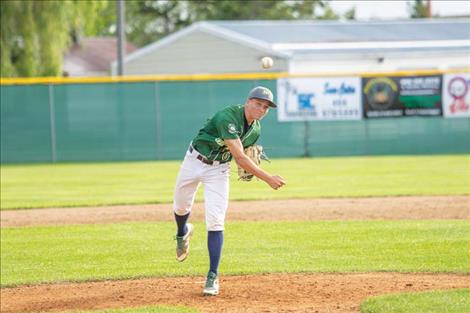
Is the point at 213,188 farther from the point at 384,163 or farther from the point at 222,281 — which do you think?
the point at 384,163

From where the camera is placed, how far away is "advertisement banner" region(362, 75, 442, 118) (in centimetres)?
2708

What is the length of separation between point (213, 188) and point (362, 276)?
1855 millimetres

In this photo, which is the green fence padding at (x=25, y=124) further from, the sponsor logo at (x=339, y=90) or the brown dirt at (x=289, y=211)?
the brown dirt at (x=289, y=211)

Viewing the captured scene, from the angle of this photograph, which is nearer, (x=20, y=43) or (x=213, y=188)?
(x=213, y=188)

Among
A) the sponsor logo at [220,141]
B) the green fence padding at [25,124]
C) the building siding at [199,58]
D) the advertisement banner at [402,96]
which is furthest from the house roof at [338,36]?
the sponsor logo at [220,141]

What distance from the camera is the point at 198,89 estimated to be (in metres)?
26.9

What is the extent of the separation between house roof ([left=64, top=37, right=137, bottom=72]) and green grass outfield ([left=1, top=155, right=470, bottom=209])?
2330 cm

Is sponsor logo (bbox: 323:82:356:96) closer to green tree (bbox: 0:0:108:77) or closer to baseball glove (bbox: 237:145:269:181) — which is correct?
green tree (bbox: 0:0:108:77)

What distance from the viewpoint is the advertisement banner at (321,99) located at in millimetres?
26766

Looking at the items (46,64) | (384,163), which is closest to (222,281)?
(384,163)

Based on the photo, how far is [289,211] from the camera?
14.9m

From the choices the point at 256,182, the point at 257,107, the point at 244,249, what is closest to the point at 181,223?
the point at 257,107

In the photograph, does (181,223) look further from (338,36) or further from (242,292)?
(338,36)

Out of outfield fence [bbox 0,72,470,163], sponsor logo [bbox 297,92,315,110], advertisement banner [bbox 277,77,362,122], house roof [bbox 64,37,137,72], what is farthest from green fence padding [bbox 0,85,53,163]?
house roof [bbox 64,37,137,72]
